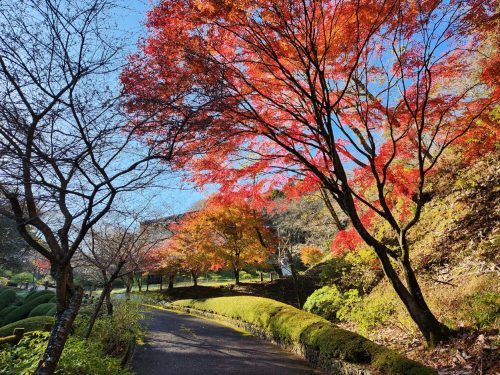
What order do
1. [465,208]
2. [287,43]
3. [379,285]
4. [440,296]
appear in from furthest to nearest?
1. [379,285]
2. [465,208]
3. [440,296]
4. [287,43]

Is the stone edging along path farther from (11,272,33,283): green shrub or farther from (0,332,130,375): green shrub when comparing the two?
(11,272,33,283): green shrub

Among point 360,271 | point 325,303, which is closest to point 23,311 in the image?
point 325,303

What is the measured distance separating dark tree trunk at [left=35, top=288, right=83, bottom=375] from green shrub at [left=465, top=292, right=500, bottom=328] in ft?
20.2

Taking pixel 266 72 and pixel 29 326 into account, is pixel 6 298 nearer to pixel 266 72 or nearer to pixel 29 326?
pixel 29 326

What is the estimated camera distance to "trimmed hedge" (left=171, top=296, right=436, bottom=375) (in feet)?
17.2

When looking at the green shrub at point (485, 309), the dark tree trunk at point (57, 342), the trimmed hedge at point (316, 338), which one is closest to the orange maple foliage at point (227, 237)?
the trimmed hedge at point (316, 338)

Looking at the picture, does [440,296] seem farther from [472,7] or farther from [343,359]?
[472,7]

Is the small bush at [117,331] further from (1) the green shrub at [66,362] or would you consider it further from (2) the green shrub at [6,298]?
(2) the green shrub at [6,298]

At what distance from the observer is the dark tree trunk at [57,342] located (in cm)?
325

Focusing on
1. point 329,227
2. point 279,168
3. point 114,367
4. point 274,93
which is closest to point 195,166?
point 279,168

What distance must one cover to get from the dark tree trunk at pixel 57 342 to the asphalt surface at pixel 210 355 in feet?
14.1

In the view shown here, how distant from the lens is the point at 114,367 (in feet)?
16.8

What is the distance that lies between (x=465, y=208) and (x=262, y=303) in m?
7.34

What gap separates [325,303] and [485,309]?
22.6 ft
